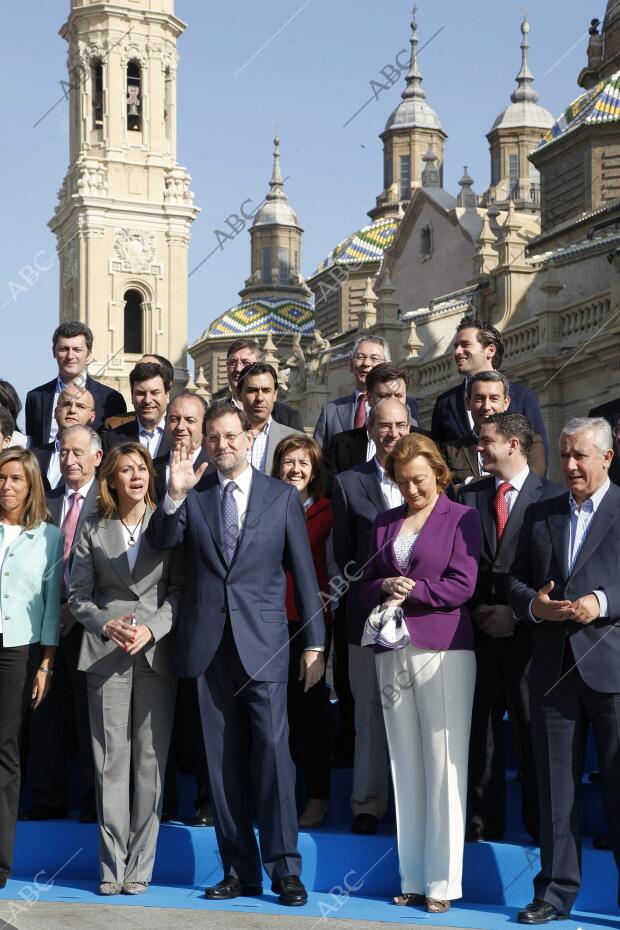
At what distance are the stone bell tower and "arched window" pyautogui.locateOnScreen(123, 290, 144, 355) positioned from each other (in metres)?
0.35

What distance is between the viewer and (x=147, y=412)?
8.41 meters

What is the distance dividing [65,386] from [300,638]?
2.66 metres

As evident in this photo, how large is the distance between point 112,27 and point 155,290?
11.3m

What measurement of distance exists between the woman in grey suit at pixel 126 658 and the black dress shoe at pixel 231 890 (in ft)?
1.26

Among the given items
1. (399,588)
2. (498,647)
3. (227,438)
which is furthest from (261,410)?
(498,647)

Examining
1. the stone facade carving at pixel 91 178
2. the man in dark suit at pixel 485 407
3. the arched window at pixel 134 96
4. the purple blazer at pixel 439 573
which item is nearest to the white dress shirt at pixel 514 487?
the man in dark suit at pixel 485 407

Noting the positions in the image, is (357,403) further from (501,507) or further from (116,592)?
(116,592)

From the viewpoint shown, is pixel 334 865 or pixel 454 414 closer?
pixel 334 865

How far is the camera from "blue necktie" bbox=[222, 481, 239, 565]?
6.78m

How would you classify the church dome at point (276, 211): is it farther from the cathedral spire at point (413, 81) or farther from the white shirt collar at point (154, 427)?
the white shirt collar at point (154, 427)

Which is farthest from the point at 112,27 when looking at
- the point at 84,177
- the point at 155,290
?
the point at 155,290

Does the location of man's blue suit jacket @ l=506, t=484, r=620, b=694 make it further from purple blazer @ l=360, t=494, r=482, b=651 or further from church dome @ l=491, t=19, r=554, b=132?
church dome @ l=491, t=19, r=554, b=132

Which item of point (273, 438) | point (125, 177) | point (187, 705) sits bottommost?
point (187, 705)

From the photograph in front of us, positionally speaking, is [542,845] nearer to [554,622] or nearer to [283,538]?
[554,622]
